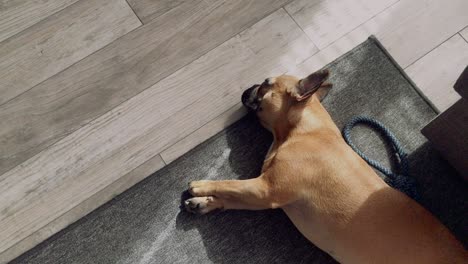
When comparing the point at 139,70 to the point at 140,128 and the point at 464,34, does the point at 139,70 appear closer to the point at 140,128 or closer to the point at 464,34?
the point at 140,128

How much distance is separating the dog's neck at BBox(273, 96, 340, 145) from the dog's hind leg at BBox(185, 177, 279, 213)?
1.01 ft

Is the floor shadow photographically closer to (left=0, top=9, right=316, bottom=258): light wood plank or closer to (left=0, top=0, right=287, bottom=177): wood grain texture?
(left=0, top=9, right=316, bottom=258): light wood plank

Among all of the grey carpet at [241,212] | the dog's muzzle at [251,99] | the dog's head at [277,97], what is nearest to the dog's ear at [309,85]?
the dog's head at [277,97]

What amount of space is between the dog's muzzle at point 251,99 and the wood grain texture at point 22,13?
1190 mm

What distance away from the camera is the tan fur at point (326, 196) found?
196 cm

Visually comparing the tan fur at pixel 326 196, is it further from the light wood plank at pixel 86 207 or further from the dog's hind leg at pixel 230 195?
the light wood plank at pixel 86 207

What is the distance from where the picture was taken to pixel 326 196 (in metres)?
2.08

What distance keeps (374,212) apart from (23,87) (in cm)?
194

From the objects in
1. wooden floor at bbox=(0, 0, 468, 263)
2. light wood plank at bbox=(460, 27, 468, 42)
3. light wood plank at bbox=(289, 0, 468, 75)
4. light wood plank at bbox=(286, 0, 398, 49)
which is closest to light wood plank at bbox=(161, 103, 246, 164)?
wooden floor at bbox=(0, 0, 468, 263)

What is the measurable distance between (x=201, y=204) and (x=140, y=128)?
558 mm

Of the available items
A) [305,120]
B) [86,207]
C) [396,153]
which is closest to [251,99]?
[305,120]

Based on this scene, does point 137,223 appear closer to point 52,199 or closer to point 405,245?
point 52,199

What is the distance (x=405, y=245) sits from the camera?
193 centimetres

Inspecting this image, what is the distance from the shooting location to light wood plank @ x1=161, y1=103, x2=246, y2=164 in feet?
8.05
